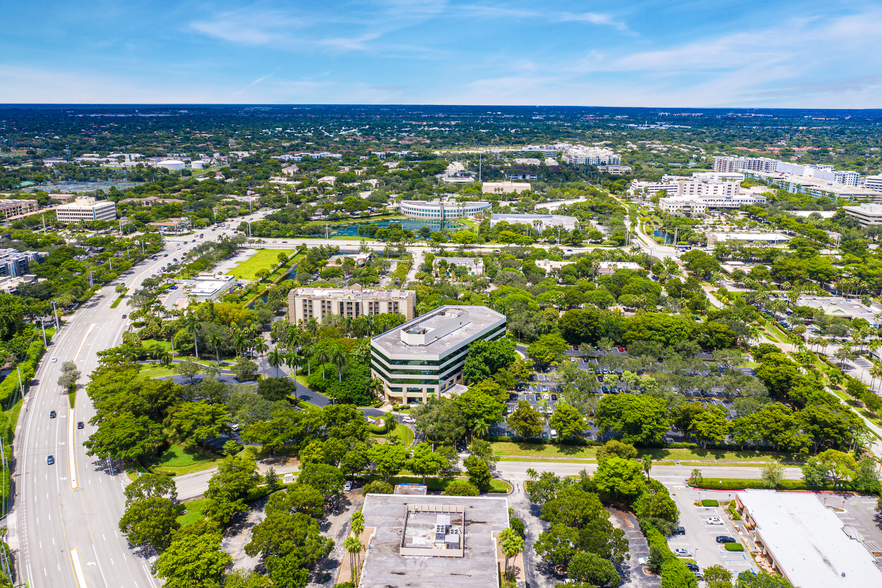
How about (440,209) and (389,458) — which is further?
(440,209)

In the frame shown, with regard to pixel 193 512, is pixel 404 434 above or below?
above

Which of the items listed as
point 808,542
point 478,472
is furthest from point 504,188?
point 808,542

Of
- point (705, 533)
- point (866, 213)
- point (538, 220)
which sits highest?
point (866, 213)

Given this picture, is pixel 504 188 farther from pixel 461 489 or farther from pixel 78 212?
pixel 461 489

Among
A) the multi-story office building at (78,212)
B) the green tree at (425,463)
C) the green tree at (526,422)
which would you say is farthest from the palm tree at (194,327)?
the multi-story office building at (78,212)

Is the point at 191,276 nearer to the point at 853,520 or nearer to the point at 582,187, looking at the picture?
the point at 853,520

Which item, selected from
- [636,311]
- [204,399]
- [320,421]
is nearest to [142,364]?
[204,399]

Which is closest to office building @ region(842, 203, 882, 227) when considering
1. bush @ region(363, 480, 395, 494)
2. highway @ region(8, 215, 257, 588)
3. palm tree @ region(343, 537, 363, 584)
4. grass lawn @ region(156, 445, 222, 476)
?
bush @ region(363, 480, 395, 494)
